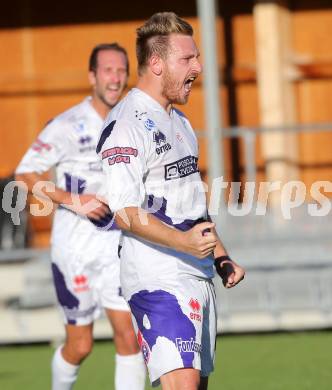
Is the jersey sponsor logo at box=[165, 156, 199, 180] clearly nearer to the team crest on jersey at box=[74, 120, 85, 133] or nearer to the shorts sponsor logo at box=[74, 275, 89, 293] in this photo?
the team crest on jersey at box=[74, 120, 85, 133]

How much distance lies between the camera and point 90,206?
6.79 m

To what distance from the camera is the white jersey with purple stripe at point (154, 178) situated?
17.9ft

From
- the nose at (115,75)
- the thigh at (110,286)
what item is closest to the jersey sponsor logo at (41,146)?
the nose at (115,75)

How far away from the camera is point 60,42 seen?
1509cm

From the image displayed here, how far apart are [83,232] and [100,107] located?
0.75m

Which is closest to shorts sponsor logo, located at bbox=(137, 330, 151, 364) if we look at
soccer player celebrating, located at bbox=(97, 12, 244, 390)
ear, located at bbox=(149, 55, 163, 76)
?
soccer player celebrating, located at bbox=(97, 12, 244, 390)

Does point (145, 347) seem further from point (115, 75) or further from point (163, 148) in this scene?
point (115, 75)

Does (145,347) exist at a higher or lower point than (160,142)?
lower

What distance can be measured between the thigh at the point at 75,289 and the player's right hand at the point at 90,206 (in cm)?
70

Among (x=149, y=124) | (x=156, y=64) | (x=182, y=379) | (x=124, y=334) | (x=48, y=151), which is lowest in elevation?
(x=124, y=334)

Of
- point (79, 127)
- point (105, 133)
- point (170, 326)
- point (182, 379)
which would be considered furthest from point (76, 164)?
point (182, 379)

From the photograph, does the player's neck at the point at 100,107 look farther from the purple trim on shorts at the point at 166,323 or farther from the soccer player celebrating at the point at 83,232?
the purple trim on shorts at the point at 166,323

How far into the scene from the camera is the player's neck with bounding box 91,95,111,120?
7.70 m

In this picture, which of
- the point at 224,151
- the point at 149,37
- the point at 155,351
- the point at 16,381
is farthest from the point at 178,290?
the point at 224,151
